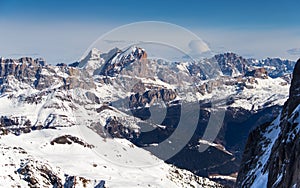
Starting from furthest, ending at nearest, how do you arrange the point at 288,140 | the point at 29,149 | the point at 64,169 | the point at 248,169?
the point at 29,149 → the point at 64,169 → the point at 248,169 → the point at 288,140

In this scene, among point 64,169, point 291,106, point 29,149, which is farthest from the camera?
point 29,149

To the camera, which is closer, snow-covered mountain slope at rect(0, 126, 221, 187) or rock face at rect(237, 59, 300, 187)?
rock face at rect(237, 59, 300, 187)

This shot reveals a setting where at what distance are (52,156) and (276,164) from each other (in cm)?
A: 15459

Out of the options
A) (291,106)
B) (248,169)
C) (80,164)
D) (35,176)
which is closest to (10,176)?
(35,176)

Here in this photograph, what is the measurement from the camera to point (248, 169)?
255 ft

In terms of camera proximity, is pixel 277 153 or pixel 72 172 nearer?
pixel 277 153

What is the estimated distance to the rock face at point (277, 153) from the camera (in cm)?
4778

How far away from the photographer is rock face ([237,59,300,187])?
4778 centimetres

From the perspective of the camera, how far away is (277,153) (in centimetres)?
5769

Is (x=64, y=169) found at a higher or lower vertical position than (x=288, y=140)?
Result: lower

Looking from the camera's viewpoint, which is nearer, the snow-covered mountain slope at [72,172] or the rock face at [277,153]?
the rock face at [277,153]

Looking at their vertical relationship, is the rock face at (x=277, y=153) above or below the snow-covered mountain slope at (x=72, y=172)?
above

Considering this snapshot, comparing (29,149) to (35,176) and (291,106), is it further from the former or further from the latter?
(291,106)

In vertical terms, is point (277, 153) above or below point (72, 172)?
above
